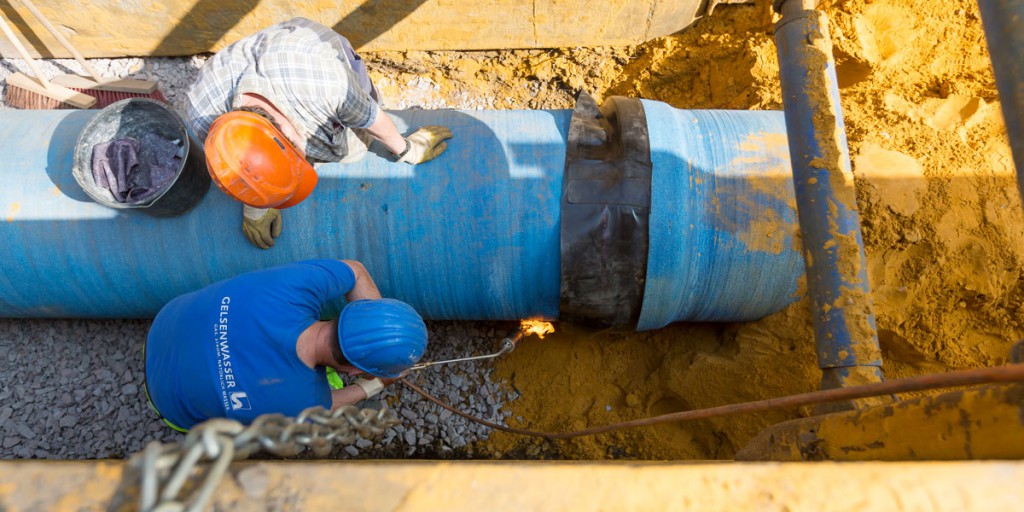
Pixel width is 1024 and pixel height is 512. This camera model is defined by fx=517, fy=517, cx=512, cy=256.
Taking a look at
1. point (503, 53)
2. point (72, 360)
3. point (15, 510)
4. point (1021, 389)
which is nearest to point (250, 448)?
point (15, 510)

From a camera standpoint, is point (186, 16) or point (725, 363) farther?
point (186, 16)

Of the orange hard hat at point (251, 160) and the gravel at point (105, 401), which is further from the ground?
the orange hard hat at point (251, 160)

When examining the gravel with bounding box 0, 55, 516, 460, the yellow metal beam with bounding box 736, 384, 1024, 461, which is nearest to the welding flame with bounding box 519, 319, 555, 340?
the gravel with bounding box 0, 55, 516, 460

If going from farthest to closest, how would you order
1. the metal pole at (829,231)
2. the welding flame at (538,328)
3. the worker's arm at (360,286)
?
1. the welding flame at (538,328)
2. the worker's arm at (360,286)
3. the metal pole at (829,231)

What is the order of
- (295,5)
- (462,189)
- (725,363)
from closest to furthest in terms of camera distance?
(462,189) < (725,363) < (295,5)

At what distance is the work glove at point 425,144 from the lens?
257cm

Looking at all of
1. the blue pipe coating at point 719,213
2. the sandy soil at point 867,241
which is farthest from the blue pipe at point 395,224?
the sandy soil at point 867,241

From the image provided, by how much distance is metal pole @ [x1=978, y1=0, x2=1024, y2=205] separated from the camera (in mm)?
1304

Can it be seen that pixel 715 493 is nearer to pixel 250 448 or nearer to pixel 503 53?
pixel 250 448

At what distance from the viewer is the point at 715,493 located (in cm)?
100

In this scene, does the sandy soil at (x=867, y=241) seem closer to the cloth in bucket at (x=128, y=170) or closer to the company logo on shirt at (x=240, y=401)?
the company logo on shirt at (x=240, y=401)

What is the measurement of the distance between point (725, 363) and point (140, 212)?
328 centimetres

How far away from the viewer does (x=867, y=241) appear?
283 cm

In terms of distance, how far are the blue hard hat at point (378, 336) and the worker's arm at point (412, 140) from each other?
32.0 inches
